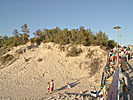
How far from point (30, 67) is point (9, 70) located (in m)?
2.93

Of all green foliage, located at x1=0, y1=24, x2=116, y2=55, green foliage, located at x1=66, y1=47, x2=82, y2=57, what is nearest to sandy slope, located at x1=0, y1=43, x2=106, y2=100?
green foliage, located at x1=66, y1=47, x2=82, y2=57

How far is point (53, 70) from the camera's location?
63.4ft

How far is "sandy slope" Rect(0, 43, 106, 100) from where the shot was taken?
1514 cm

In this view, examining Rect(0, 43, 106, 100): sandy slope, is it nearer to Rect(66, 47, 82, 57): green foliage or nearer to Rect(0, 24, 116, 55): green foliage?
Rect(66, 47, 82, 57): green foliage

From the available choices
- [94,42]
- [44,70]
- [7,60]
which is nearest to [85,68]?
[44,70]

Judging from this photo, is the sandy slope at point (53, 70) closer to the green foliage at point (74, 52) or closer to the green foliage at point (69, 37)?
the green foliage at point (74, 52)

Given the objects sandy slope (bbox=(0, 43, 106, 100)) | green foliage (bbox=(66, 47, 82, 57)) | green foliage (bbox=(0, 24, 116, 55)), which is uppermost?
green foliage (bbox=(0, 24, 116, 55))

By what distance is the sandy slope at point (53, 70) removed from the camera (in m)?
15.1

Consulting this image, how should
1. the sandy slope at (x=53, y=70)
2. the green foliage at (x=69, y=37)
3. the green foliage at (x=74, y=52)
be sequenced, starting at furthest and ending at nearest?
1. the green foliage at (x=69, y=37)
2. the green foliage at (x=74, y=52)
3. the sandy slope at (x=53, y=70)

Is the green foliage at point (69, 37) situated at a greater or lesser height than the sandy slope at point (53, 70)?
greater

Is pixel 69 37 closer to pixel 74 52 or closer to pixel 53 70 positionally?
pixel 74 52

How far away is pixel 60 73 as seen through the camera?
18797 mm

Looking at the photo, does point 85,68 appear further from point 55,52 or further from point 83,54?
point 55,52

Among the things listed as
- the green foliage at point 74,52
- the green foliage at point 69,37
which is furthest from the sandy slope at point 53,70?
the green foliage at point 69,37
